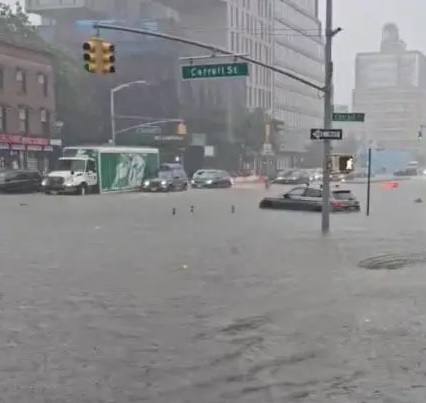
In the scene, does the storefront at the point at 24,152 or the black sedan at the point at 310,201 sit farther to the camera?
the storefront at the point at 24,152

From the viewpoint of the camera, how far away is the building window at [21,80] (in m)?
64.2

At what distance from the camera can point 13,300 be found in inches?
497

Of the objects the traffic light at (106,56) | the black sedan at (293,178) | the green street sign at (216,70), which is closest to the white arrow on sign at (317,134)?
the green street sign at (216,70)

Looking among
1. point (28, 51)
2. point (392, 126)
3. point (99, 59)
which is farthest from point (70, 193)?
point (392, 126)

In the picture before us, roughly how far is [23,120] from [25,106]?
111cm

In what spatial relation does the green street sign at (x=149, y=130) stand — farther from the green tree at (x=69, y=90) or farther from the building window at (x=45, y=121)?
the building window at (x=45, y=121)

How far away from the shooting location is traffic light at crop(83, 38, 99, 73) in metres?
22.8

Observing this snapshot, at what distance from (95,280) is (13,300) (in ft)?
7.69

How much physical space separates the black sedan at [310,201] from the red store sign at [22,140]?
29156 mm

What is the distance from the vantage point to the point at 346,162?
24.5m

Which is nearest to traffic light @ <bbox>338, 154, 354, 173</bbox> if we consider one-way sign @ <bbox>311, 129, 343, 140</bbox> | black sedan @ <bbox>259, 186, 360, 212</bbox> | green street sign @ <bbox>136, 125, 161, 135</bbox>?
one-way sign @ <bbox>311, 129, 343, 140</bbox>

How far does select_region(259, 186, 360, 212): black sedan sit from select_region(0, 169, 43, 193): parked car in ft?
66.4

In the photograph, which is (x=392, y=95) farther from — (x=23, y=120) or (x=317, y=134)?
(x=317, y=134)

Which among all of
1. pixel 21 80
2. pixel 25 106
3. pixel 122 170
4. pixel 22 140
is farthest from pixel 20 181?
pixel 21 80
